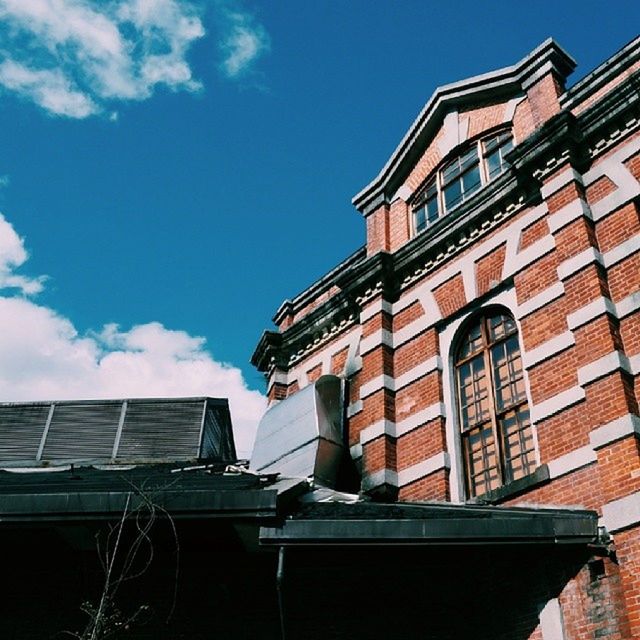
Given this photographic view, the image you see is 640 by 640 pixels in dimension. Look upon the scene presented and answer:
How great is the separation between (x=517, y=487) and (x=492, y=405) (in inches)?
56.3

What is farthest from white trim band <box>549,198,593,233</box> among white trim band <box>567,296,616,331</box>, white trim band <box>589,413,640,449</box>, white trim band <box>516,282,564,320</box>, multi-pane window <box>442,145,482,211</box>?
white trim band <box>589,413,640,449</box>

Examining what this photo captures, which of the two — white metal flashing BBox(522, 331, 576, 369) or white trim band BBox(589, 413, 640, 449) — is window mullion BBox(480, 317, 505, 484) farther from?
white trim band BBox(589, 413, 640, 449)

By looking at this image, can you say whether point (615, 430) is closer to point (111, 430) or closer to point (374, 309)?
point (374, 309)

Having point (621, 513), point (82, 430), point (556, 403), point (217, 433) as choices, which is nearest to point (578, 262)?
point (556, 403)

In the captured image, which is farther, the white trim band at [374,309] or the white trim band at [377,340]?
the white trim band at [374,309]

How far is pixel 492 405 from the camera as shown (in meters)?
10.0

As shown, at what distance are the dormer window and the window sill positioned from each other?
4.83 metres

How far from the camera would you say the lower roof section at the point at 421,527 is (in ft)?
22.6

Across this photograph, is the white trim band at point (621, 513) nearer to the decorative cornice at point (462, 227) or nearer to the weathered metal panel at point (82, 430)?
the decorative cornice at point (462, 227)

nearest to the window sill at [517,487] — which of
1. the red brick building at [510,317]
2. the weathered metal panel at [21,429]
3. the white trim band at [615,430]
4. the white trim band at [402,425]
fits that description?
the red brick building at [510,317]

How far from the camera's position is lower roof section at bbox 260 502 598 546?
22.6ft

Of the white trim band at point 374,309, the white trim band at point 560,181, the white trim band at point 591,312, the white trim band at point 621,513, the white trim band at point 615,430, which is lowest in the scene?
the white trim band at point 621,513

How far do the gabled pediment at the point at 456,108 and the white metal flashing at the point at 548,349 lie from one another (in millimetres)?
4494

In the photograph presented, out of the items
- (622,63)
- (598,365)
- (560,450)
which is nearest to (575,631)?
(560,450)
